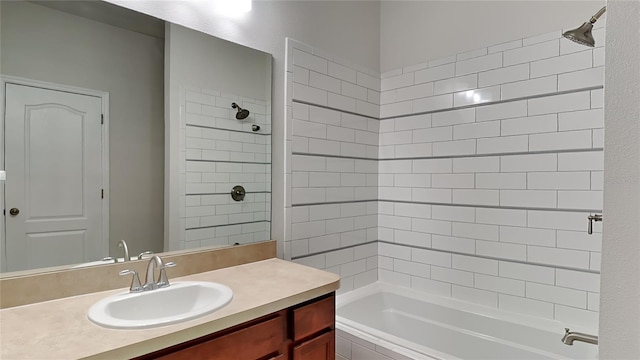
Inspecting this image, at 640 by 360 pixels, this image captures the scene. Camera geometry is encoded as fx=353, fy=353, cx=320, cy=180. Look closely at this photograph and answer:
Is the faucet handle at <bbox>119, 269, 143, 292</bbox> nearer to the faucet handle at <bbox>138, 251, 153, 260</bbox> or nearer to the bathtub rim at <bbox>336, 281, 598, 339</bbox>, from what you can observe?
the faucet handle at <bbox>138, 251, 153, 260</bbox>

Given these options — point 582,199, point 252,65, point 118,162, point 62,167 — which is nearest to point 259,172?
point 252,65

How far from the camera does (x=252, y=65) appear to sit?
1.97 metres

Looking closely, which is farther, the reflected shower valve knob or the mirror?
the reflected shower valve knob

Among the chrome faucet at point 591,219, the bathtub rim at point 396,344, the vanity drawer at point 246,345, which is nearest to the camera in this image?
the vanity drawer at point 246,345

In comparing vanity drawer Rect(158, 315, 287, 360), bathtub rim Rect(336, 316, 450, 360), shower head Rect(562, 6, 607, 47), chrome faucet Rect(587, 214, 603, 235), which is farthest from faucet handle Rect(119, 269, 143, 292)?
shower head Rect(562, 6, 607, 47)

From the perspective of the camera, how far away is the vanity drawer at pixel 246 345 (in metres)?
1.09

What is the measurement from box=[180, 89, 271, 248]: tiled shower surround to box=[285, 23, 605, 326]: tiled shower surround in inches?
7.5

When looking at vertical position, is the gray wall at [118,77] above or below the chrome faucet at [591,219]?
above

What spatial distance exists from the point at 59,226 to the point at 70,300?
0.29 m

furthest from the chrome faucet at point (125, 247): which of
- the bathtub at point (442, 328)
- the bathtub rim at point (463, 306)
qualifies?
the bathtub rim at point (463, 306)

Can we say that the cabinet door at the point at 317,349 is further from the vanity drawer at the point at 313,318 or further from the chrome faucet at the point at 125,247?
the chrome faucet at the point at 125,247

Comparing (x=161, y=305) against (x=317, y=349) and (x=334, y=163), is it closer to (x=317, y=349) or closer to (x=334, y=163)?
(x=317, y=349)

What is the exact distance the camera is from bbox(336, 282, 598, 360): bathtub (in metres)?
1.87

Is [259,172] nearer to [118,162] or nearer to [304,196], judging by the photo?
[304,196]
